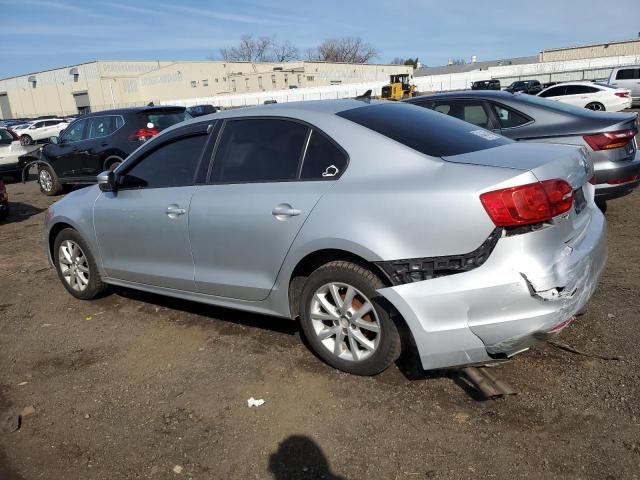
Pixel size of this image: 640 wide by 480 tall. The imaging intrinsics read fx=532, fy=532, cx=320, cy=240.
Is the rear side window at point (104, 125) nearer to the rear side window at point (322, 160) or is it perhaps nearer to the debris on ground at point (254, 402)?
the rear side window at point (322, 160)

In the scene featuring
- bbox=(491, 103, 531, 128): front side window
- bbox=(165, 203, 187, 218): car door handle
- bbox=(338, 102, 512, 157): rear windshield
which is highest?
bbox=(338, 102, 512, 157): rear windshield

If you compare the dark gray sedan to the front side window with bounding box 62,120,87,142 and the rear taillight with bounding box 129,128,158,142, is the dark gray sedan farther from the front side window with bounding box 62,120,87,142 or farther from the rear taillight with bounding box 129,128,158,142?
the front side window with bounding box 62,120,87,142

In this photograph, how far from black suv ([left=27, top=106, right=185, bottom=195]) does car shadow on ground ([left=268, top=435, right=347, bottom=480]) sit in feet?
27.5

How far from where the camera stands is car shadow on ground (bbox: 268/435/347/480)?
8.36 feet

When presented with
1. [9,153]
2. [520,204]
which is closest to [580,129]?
[520,204]

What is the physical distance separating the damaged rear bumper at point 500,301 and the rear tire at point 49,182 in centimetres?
1108

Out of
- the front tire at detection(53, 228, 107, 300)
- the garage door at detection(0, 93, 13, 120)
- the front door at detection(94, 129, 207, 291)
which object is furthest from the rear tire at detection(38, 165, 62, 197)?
the garage door at detection(0, 93, 13, 120)

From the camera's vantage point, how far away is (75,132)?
11.3 metres

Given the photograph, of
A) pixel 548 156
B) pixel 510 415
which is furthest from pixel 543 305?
pixel 548 156

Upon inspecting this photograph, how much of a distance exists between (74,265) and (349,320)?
3131 millimetres

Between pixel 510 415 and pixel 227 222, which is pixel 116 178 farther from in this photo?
Answer: pixel 510 415

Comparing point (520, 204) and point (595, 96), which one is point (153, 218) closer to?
point (520, 204)

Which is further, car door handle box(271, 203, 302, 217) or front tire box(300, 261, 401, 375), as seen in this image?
car door handle box(271, 203, 302, 217)

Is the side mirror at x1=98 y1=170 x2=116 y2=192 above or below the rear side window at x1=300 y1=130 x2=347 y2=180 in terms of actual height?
below
